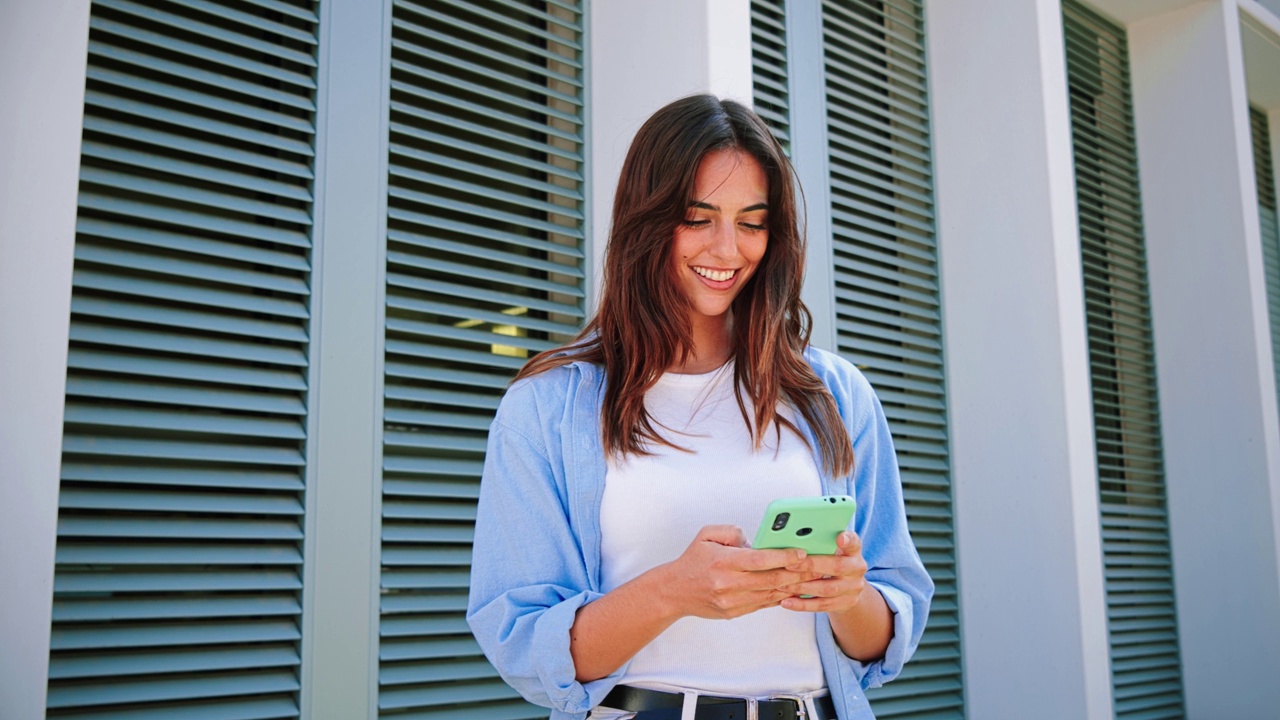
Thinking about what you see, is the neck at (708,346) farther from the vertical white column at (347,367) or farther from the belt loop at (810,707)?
the vertical white column at (347,367)

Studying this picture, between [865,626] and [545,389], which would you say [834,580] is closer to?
[865,626]

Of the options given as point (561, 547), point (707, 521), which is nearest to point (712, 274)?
point (707, 521)

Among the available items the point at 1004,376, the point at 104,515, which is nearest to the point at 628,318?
the point at 104,515

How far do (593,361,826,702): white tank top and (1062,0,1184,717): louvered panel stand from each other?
378 centimetres

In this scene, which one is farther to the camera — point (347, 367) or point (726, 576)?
point (347, 367)

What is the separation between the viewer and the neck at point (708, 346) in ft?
6.28

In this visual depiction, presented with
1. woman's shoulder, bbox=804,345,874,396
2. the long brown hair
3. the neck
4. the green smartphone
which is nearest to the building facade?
the long brown hair

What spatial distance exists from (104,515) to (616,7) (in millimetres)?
1927

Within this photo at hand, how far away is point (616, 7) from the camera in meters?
3.31

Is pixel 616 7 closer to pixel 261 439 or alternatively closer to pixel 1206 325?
pixel 261 439

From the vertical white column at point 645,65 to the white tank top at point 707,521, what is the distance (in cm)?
126

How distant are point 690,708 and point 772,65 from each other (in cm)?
278

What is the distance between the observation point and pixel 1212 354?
5.38 meters

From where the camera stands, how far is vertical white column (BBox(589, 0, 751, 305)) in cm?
303
